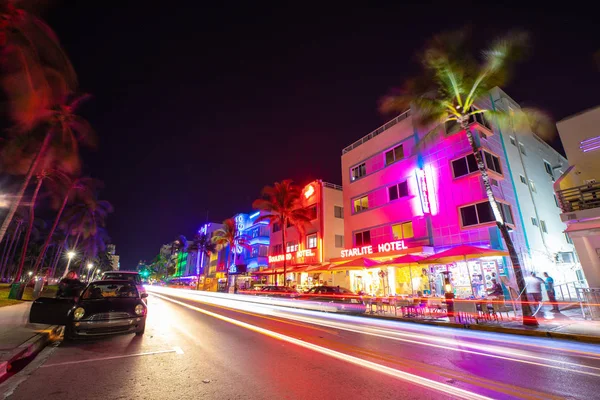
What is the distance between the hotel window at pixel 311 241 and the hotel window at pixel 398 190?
38.7 ft

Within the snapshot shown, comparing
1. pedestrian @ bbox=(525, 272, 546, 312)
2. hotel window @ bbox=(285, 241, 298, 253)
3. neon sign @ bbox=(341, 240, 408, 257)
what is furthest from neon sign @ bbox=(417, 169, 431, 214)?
hotel window @ bbox=(285, 241, 298, 253)

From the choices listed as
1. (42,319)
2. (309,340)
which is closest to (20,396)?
(42,319)

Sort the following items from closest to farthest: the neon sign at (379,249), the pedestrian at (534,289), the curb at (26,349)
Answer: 1. the curb at (26,349)
2. the pedestrian at (534,289)
3. the neon sign at (379,249)

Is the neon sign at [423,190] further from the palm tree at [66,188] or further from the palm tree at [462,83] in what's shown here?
the palm tree at [66,188]

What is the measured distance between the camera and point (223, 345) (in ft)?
24.8

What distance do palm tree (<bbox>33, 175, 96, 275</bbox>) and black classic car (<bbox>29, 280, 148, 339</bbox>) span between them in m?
30.4

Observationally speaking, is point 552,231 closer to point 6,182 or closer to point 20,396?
point 20,396

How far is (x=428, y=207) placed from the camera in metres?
22.2

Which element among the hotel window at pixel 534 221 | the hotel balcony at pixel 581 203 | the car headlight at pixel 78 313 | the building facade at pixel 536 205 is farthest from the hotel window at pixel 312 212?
the car headlight at pixel 78 313

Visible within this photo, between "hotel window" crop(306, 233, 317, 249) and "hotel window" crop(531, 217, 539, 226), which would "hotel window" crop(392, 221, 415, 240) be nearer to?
"hotel window" crop(531, 217, 539, 226)

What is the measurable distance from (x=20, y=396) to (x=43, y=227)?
86553mm

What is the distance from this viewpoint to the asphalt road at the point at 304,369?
4.43 meters

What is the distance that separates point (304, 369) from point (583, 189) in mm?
17204

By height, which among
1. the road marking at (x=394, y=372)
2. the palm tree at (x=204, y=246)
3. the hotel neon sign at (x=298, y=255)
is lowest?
the road marking at (x=394, y=372)
